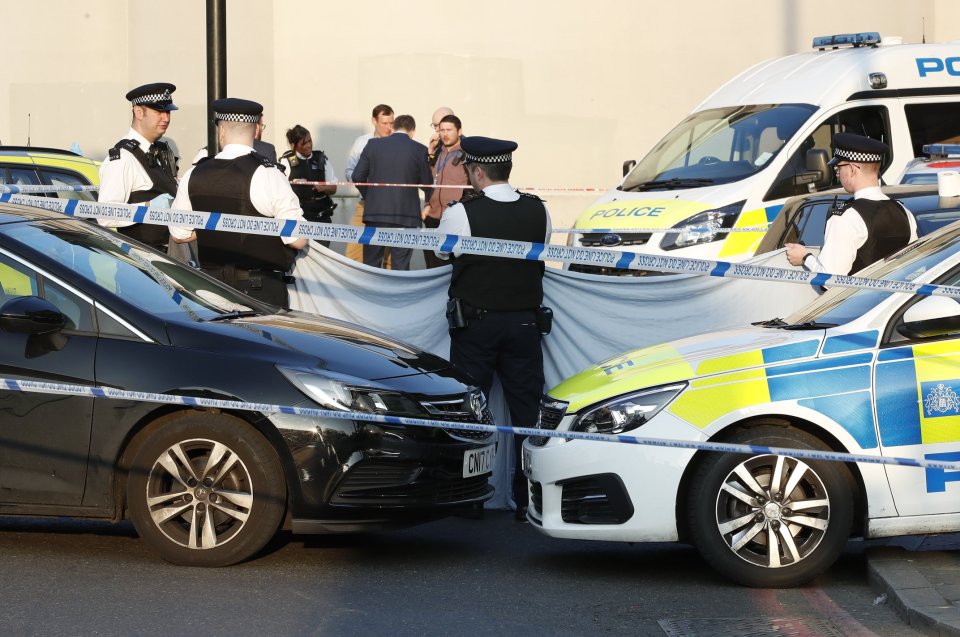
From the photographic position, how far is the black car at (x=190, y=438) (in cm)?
640

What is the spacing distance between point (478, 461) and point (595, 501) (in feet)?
2.22

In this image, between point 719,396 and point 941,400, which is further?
point 719,396

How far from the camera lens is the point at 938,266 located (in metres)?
6.67

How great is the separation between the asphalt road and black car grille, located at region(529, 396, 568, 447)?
568 mm

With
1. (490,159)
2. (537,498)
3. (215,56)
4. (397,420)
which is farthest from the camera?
(215,56)

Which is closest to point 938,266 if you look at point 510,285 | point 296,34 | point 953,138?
point 510,285

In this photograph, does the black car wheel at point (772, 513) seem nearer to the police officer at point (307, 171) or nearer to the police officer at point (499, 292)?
the police officer at point (499, 292)

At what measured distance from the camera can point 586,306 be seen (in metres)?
8.77

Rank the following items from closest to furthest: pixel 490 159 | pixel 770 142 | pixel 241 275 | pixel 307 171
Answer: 1. pixel 490 159
2. pixel 241 275
3. pixel 770 142
4. pixel 307 171

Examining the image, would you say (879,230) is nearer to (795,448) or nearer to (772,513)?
(795,448)

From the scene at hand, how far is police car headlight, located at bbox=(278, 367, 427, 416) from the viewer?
6.46 m

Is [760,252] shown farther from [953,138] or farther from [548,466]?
[548,466]

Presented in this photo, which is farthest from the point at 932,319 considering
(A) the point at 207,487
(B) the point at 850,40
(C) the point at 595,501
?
(B) the point at 850,40

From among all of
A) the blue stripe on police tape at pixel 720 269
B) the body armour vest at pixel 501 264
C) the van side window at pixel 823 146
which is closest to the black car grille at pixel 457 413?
the body armour vest at pixel 501 264
